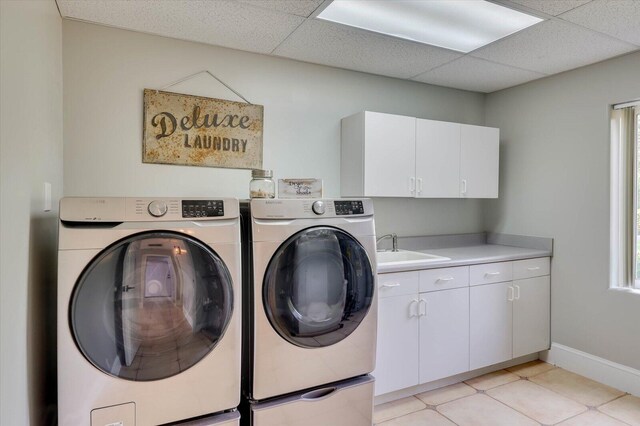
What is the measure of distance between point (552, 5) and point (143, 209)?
7.19 feet

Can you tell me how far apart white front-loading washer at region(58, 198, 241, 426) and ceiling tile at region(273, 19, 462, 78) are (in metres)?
1.25

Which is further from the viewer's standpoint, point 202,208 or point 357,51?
point 357,51

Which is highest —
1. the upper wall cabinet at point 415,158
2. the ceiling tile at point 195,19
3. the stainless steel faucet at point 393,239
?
the ceiling tile at point 195,19

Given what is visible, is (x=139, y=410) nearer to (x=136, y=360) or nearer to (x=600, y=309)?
(x=136, y=360)

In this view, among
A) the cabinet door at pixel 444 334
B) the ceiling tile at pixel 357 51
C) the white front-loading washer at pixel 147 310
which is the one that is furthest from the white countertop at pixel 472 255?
the ceiling tile at pixel 357 51

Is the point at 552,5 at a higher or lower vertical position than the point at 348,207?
higher

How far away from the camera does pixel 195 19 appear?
2.19 metres

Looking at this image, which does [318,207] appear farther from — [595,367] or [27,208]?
[595,367]

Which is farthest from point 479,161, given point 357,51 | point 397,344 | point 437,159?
point 397,344

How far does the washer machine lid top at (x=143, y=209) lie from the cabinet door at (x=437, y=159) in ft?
5.53

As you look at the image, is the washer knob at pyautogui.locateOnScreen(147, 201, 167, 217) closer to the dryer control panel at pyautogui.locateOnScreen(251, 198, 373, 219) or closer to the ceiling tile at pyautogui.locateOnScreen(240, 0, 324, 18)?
the dryer control panel at pyautogui.locateOnScreen(251, 198, 373, 219)

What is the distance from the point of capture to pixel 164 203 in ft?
5.41

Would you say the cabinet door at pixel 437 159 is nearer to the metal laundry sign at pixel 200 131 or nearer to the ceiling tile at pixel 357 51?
the ceiling tile at pixel 357 51

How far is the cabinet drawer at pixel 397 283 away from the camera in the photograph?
2.43m
